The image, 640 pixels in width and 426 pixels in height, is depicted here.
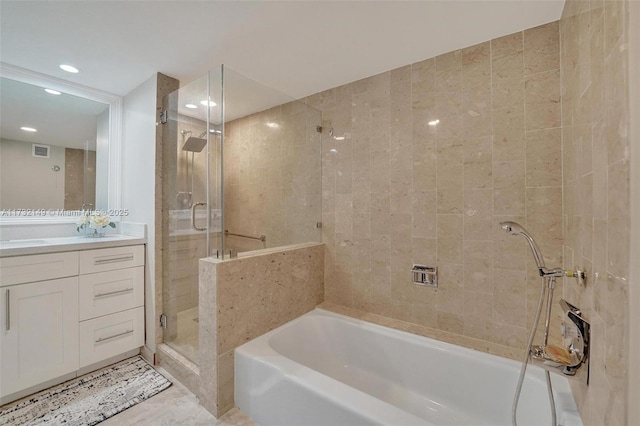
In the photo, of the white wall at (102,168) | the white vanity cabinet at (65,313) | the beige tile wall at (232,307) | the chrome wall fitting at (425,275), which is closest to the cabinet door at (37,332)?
the white vanity cabinet at (65,313)

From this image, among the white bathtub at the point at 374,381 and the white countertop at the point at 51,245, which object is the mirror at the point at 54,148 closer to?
the white countertop at the point at 51,245

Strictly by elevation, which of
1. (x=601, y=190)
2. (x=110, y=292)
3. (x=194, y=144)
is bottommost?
(x=110, y=292)

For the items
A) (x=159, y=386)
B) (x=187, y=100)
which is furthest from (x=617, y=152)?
(x=159, y=386)

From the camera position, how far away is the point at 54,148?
2.29 metres

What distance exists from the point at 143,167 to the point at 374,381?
249 centimetres

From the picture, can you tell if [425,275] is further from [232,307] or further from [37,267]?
[37,267]

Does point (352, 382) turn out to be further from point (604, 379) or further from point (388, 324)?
point (604, 379)

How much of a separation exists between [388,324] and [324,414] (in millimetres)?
881

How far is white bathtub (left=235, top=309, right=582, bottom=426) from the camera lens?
1.18 m

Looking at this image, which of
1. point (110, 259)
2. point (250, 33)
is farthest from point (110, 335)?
point (250, 33)

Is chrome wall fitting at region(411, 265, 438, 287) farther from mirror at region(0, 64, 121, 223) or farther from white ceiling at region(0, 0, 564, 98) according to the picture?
mirror at region(0, 64, 121, 223)

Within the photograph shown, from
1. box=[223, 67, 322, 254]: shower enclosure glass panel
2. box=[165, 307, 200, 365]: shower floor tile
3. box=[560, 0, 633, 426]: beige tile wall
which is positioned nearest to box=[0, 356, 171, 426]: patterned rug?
box=[165, 307, 200, 365]: shower floor tile

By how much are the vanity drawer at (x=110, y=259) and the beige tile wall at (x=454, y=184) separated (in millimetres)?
1671

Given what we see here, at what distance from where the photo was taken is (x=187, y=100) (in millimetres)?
2053
